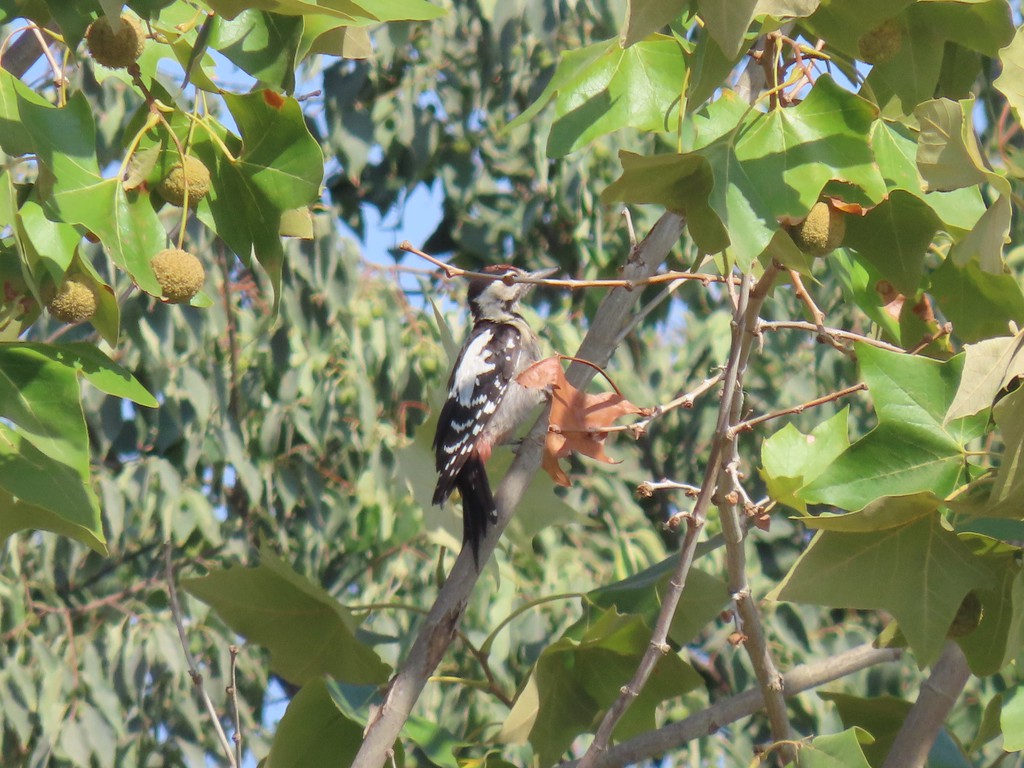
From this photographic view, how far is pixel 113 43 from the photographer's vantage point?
6.40 ft

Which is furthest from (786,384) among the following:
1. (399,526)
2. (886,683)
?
(399,526)

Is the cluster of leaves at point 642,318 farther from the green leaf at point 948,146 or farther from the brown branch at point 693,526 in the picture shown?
the brown branch at point 693,526

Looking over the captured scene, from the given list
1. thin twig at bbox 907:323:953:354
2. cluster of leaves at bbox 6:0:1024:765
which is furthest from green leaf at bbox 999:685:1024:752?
thin twig at bbox 907:323:953:354

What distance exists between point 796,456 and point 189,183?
3.77 feet

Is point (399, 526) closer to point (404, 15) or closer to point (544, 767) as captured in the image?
point (544, 767)

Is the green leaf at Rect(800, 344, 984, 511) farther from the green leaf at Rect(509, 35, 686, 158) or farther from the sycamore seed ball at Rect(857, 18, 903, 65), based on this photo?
the green leaf at Rect(509, 35, 686, 158)

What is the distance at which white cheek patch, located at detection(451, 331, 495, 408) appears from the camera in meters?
4.83

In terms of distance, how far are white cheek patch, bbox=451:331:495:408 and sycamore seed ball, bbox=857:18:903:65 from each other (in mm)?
2811

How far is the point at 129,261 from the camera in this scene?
2014mm

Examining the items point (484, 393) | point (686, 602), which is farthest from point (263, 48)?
point (484, 393)

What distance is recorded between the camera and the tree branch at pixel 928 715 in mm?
2289

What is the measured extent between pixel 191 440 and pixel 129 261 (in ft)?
12.7

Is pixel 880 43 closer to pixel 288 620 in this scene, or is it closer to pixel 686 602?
pixel 686 602

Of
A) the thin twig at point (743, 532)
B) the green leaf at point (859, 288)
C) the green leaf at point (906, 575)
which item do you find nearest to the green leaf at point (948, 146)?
the thin twig at point (743, 532)
